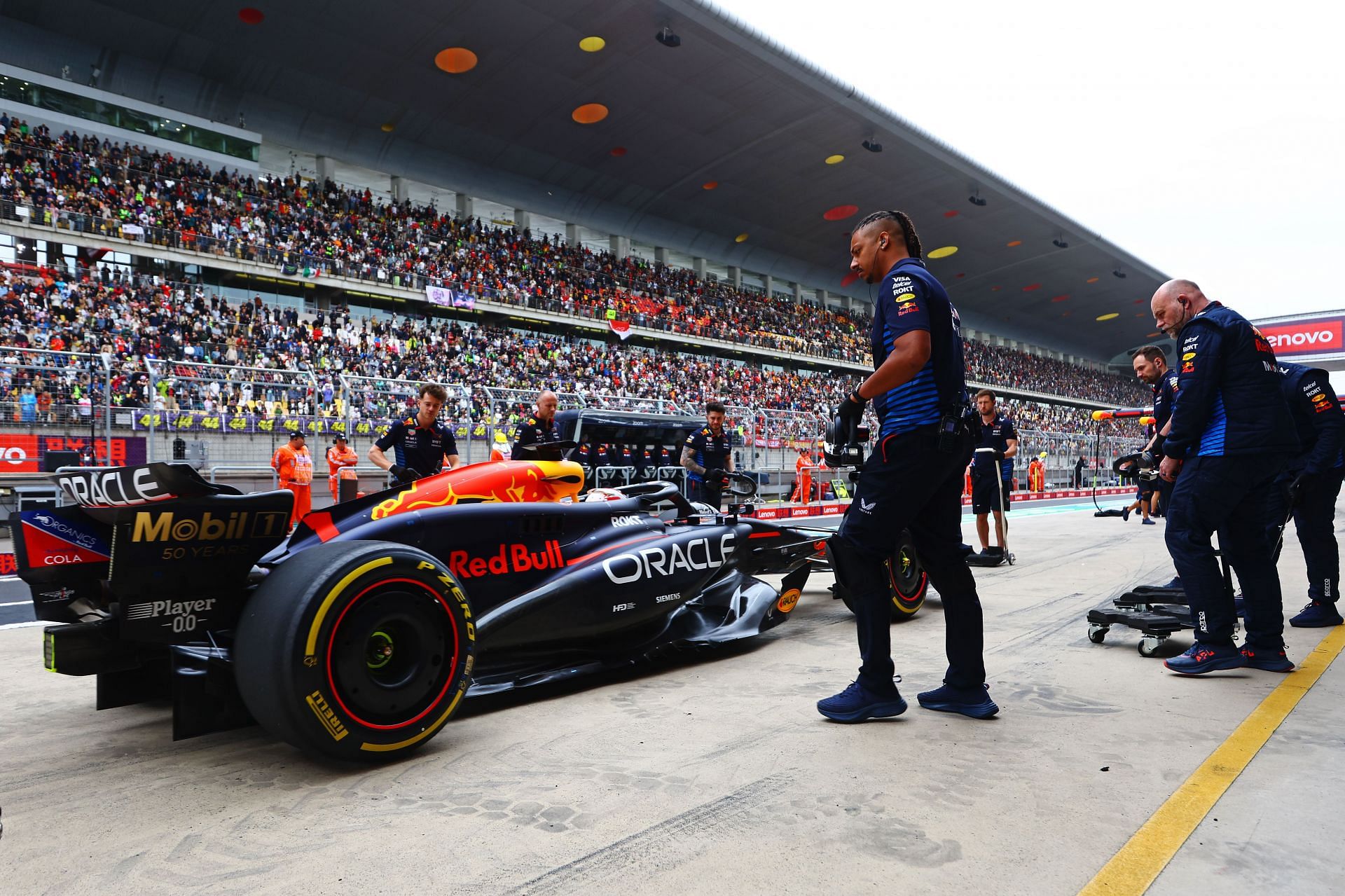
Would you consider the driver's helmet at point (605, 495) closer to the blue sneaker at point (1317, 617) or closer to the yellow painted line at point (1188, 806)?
the yellow painted line at point (1188, 806)

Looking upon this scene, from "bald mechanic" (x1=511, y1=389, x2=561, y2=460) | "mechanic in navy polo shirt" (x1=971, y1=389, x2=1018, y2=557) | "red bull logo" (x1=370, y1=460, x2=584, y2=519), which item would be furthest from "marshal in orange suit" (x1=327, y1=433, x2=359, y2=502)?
"red bull logo" (x1=370, y1=460, x2=584, y2=519)

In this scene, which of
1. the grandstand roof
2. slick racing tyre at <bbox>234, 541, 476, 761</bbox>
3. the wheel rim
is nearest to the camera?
slick racing tyre at <bbox>234, 541, 476, 761</bbox>

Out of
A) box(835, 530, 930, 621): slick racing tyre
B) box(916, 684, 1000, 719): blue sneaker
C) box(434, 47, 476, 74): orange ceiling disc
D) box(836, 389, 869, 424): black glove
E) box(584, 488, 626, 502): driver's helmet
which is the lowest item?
box(916, 684, 1000, 719): blue sneaker

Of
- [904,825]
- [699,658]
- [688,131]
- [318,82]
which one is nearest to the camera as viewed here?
[904,825]

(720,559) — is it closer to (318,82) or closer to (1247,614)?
(1247,614)

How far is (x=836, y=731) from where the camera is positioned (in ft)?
10.0

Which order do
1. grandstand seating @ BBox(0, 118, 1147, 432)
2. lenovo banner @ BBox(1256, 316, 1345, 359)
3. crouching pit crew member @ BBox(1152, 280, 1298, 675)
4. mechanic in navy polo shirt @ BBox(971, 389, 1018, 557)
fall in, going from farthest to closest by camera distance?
1. lenovo banner @ BBox(1256, 316, 1345, 359)
2. grandstand seating @ BBox(0, 118, 1147, 432)
3. mechanic in navy polo shirt @ BBox(971, 389, 1018, 557)
4. crouching pit crew member @ BBox(1152, 280, 1298, 675)

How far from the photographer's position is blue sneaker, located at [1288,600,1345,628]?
5109 millimetres

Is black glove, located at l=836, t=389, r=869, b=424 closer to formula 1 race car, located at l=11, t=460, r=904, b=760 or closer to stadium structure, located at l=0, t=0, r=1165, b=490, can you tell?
formula 1 race car, located at l=11, t=460, r=904, b=760

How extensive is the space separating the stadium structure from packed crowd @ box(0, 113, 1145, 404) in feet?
0.45

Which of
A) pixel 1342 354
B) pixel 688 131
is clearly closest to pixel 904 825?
pixel 688 131

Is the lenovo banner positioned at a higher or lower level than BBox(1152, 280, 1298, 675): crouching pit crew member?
higher

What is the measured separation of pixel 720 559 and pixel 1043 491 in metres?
25.0

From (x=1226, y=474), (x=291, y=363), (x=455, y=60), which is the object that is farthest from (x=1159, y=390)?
(x=455, y=60)
